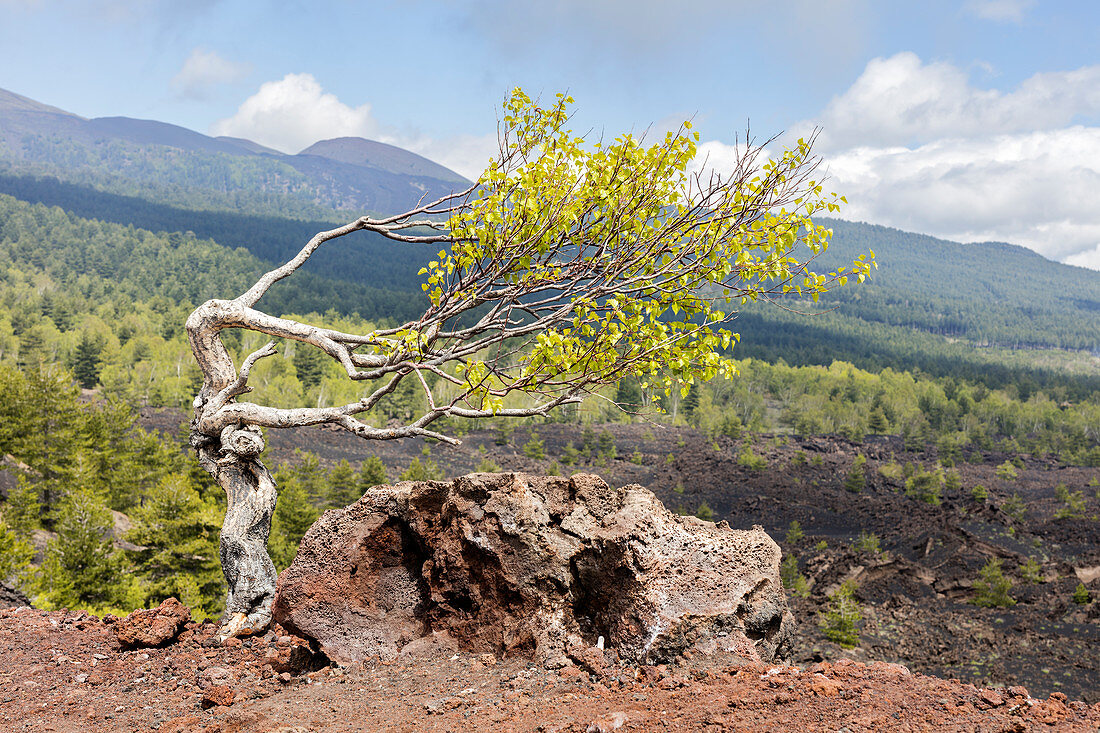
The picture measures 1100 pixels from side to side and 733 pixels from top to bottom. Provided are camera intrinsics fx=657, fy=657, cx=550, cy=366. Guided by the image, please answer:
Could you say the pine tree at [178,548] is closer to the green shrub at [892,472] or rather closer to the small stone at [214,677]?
the small stone at [214,677]

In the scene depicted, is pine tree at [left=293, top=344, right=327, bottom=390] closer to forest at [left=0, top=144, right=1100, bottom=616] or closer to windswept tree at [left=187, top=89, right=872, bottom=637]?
forest at [left=0, top=144, right=1100, bottom=616]

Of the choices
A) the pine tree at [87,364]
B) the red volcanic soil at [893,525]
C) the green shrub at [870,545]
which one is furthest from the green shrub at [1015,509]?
the pine tree at [87,364]

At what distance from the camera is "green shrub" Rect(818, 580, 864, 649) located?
23.0 metres

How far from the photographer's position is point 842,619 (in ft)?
76.6

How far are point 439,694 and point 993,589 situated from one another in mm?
31626

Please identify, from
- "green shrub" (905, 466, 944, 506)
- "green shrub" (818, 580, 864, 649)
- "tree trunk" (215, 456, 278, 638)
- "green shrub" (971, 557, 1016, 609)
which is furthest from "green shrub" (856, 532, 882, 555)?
"tree trunk" (215, 456, 278, 638)

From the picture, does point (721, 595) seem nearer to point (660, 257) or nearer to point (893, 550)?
point (660, 257)

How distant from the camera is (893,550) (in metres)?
37.2

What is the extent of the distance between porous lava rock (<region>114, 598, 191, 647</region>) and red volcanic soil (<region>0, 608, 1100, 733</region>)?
0.33 ft

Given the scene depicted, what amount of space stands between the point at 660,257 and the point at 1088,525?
4926 centimetres

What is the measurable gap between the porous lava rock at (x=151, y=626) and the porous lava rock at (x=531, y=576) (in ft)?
3.88

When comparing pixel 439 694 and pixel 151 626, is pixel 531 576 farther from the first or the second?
pixel 151 626

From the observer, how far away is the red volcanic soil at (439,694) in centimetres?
422

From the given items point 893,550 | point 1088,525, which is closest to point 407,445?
point 893,550
